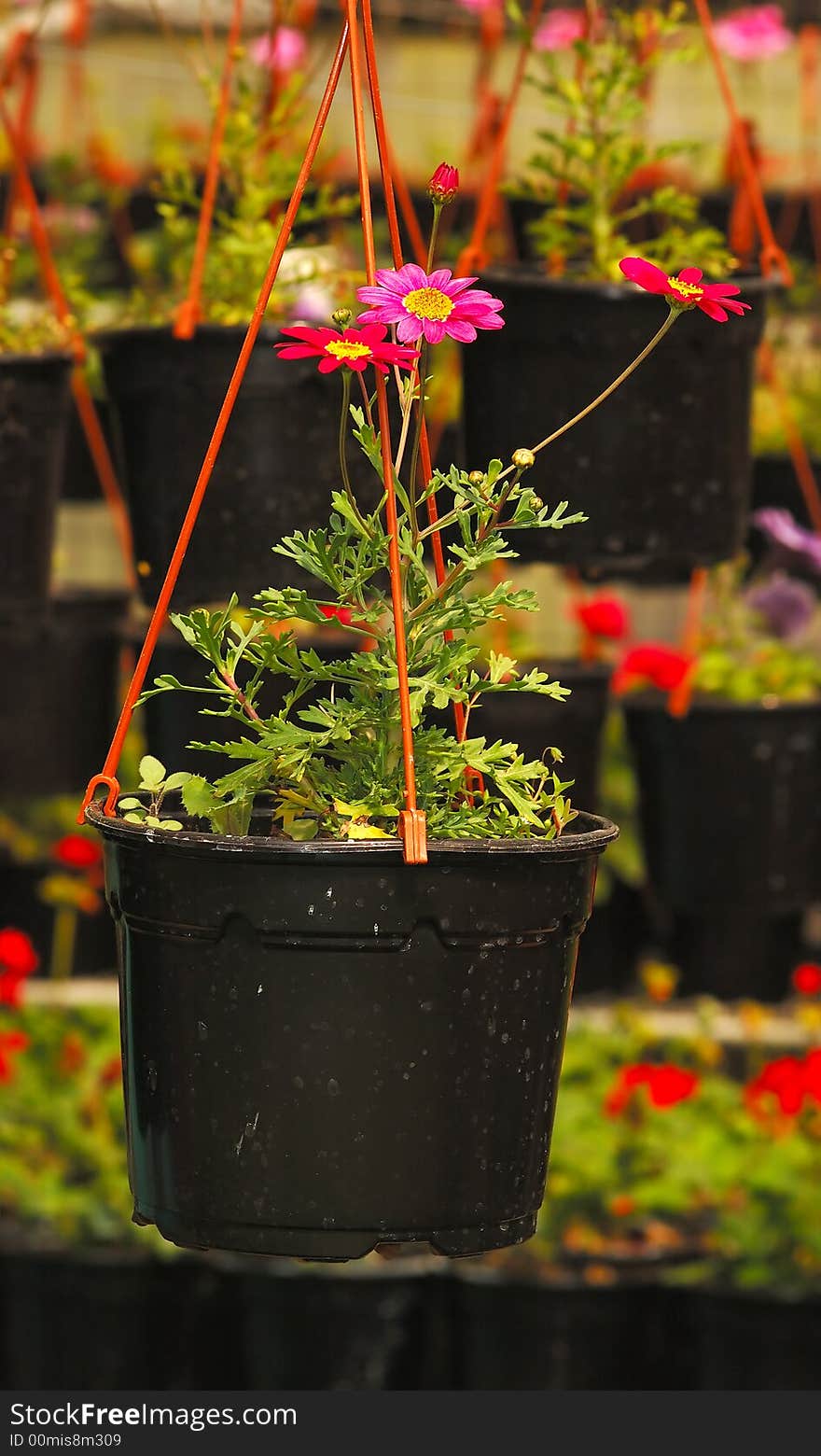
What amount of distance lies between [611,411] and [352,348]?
612 millimetres

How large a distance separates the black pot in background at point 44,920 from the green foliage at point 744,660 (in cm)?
108

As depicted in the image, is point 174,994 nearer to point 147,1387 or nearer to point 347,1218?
point 347,1218

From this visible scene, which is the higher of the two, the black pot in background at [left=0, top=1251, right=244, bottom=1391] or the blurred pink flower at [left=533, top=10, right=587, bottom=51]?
the blurred pink flower at [left=533, top=10, right=587, bottom=51]

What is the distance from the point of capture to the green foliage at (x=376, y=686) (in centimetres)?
110

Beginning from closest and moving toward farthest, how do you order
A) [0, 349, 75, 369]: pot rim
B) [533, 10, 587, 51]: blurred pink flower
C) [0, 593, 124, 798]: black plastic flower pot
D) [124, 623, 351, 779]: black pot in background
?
[0, 349, 75, 369]: pot rim
[124, 623, 351, 779]: black pot in background
[0, 593, 124, 798]: black plastic flower pot
[533, 10, 587, 51]: blurred pink flower

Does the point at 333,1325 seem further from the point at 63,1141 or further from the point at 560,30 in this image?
the point at 560,30

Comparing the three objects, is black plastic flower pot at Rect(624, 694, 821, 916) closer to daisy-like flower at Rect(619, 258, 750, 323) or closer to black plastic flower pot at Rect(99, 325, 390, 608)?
black plastic flower pot at Rect(99, 325, 390, 608)

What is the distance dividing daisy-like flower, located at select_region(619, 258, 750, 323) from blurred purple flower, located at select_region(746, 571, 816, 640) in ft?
5.64

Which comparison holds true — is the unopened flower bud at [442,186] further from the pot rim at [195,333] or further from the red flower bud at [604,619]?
the red flower bud at [604,619]

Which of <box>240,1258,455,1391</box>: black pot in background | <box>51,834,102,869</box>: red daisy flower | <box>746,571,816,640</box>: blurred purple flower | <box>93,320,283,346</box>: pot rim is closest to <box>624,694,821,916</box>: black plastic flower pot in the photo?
<box>746,571,816,640</box>: blurred purple flower

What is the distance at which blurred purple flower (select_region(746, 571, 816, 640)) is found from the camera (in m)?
2.81

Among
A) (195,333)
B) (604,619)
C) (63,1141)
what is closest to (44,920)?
(63,1141)

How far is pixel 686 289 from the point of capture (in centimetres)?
110

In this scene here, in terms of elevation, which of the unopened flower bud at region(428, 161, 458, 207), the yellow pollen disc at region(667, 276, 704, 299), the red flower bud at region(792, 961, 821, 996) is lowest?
the red flower bud at region(792, 961, 821, 996)
